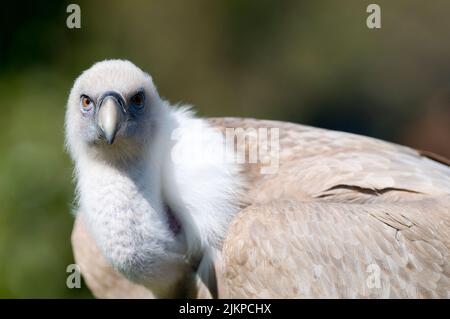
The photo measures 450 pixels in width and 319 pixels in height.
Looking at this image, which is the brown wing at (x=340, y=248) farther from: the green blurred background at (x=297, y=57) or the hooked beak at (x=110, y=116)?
the green blurred background at (x=297, y=57)

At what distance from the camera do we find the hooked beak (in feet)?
10.2

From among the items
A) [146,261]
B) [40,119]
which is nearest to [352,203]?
[146,261]

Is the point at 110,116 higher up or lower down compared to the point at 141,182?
higher up

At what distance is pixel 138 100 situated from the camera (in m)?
3.37

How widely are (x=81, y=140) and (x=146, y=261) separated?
24.8 inches

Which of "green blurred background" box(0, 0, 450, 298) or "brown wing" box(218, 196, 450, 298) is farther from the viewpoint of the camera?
"green blurred background" box(0, 0, 450, 298)

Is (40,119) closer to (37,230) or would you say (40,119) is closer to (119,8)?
(37,230)

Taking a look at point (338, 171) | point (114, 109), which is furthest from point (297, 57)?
point (114, 109)

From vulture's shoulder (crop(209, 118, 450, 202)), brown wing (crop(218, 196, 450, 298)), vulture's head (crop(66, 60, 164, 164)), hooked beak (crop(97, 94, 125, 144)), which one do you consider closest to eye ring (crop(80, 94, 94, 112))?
vulture's head (crop(66, 60, 164, 164))

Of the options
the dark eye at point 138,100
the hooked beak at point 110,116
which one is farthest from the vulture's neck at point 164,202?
the hooked beak at point 110,116

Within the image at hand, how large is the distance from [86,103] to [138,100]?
8.9 inches

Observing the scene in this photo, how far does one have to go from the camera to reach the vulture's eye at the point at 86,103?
3.31 metres

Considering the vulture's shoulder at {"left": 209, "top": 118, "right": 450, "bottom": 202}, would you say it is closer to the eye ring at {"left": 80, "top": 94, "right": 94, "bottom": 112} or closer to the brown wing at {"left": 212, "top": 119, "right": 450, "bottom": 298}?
the brown wing at {"left": 212, "top": 119, "right": 450, "bottom": 298}

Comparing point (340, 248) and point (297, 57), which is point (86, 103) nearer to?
point (340, 248)
